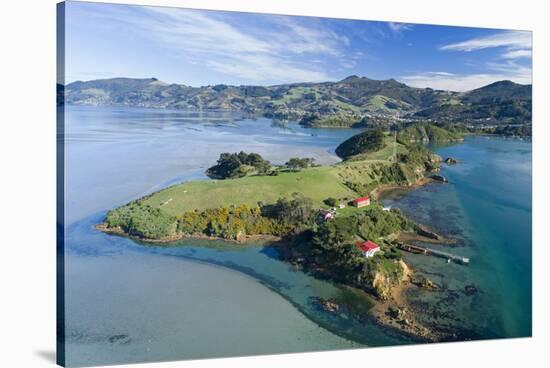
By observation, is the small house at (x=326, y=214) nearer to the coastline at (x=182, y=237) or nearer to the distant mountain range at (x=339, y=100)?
the coastline at (x=182, y=237)

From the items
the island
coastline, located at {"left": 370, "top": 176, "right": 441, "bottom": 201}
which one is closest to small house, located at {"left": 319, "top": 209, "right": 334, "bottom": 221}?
the island

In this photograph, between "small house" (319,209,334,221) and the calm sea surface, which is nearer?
the calm sea surface

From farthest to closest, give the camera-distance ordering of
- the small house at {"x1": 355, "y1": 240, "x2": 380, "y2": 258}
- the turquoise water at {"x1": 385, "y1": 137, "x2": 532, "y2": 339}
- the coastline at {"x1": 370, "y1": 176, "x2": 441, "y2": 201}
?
1. the coastline at {"x1": 370, "y1": 176, "x2": 441, "y2": 201}
2. the small house at {"x1": 355, "y1": 240, "x2": 380, "y2": 258}
3. the turquoise water at {"x1": 385, "y1": 137, "x2": 532, "y2": 339}

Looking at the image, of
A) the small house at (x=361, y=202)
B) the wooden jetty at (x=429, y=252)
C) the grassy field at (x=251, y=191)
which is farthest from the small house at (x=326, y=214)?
the wooden jetty at (x=429, y=252)

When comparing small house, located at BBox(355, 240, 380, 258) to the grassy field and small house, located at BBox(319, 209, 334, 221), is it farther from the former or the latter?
the grassy field

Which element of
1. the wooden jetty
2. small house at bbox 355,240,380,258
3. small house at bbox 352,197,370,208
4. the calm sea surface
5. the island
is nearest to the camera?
the calm sea surface

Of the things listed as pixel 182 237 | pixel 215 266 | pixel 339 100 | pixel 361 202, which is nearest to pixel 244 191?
pixel 182 237

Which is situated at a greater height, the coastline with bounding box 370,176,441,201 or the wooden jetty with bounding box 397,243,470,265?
the coastline with bounding box 370,176,441,201
